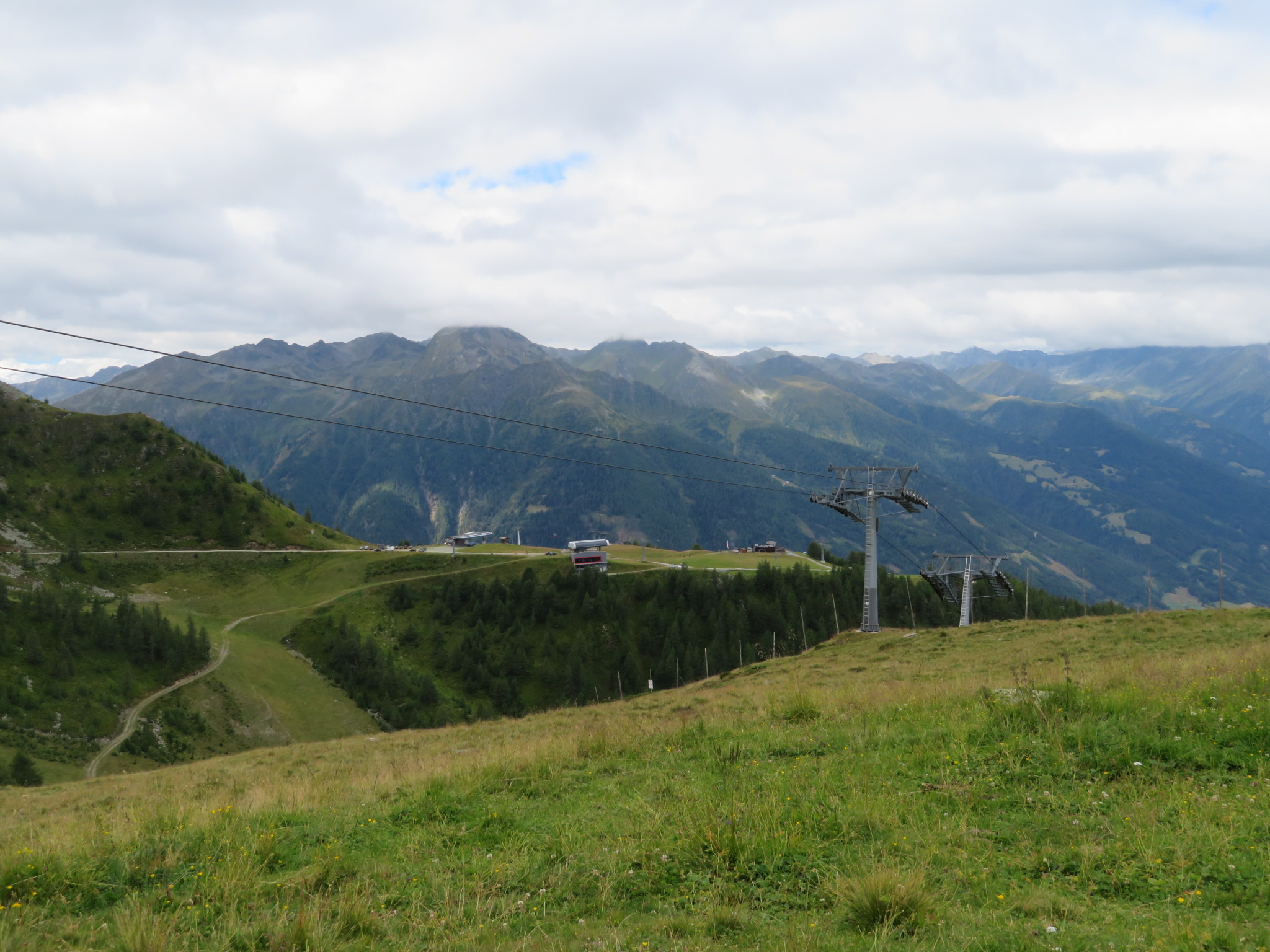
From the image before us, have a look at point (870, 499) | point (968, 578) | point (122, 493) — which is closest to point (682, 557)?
point (968, 578)

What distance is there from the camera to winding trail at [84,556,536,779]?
5994 centimetres

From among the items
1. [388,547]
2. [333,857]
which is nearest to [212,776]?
[333,857]

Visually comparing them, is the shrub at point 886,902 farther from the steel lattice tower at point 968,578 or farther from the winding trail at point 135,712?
the winding trail at point 135,712

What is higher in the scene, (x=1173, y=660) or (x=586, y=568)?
(x=1173, y=660)

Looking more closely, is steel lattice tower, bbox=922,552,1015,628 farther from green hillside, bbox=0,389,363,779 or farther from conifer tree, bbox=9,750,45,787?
green hillside, bbox=0,389,363,779

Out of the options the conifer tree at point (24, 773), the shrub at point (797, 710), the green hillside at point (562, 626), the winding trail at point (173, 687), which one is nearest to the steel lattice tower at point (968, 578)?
the green hillside at point (562, 626)

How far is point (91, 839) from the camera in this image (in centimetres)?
959

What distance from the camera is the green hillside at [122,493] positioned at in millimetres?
135875

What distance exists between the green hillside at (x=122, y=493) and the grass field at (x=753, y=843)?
14907cm

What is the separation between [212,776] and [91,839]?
1481cm

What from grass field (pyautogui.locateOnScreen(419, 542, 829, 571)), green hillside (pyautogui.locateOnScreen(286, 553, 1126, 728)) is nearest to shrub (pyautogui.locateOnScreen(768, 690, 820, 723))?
green hillside (pyautogui.locateOnScreen(286, 553, 1126, 728))

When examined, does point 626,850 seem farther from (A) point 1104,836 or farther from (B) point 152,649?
(B) point 152,649

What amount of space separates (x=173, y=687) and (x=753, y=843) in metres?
86.5

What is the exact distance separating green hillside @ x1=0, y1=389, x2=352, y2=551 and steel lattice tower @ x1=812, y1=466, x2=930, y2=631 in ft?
416
